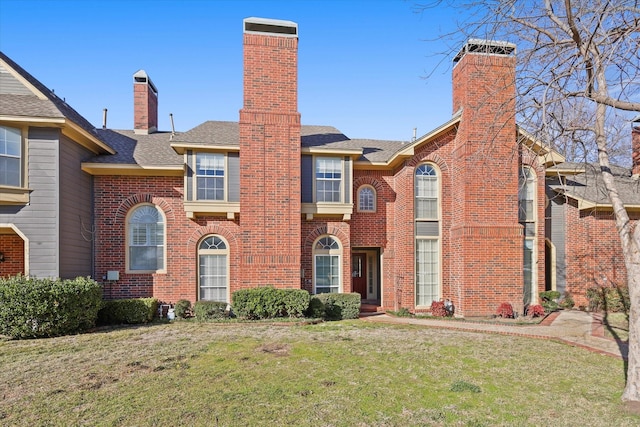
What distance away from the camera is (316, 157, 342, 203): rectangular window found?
13375 mm

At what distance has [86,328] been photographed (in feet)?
34.4

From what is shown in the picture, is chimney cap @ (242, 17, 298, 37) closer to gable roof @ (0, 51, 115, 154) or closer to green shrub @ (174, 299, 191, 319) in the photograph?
gable roof @ (0, 51, 115, 154)

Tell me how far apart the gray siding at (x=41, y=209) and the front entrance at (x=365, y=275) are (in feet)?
34.9

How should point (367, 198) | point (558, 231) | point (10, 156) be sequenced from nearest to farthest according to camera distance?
point (10, 156), point (367, 198), point (558, 231)

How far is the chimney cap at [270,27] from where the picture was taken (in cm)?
1272

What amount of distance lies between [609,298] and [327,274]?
31.9ft

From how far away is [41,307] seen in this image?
938cm

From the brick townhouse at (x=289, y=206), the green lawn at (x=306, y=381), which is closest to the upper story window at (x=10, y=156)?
the brick townhouse at (x=289, y=206)

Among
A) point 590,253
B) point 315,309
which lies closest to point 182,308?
point 315,309

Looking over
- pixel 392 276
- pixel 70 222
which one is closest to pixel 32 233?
pixel 70 222

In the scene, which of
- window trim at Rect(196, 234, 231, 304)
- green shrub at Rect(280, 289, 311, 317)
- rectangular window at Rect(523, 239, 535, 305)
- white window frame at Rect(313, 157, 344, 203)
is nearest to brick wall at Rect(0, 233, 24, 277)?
window trim at Rect(196, 234, 231, 304)

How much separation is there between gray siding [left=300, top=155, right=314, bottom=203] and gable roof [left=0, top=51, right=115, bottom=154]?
6.45 m

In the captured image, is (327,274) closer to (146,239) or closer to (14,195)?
(146,239)

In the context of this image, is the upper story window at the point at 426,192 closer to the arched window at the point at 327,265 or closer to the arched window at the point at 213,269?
the arched window at the point at 327,265
